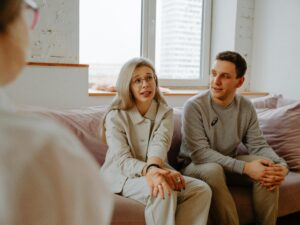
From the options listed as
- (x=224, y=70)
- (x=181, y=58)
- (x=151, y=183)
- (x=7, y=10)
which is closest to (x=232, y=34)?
(x=181, y=58)

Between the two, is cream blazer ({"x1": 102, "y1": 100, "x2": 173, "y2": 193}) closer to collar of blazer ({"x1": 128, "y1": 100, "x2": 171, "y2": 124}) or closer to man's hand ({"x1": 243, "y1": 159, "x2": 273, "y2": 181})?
collar of blazer ({"x1": 128, "y1": 100, "x2": 171, "y2": 124})

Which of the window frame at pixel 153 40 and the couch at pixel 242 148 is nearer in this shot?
the couch at pixel 242 148

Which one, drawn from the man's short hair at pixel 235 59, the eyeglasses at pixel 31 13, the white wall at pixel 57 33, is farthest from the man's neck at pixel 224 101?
the eyeglasses at pixel 31 13

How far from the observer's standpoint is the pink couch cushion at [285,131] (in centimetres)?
228

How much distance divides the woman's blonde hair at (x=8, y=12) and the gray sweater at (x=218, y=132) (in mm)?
1620

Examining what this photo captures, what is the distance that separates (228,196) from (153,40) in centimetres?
202

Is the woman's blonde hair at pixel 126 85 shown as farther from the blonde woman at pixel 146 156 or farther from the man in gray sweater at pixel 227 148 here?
the man in gray sweater at pixel 227 148

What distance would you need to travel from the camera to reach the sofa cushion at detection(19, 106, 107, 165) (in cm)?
199

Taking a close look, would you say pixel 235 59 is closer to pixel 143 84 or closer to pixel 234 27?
pixel 143 84

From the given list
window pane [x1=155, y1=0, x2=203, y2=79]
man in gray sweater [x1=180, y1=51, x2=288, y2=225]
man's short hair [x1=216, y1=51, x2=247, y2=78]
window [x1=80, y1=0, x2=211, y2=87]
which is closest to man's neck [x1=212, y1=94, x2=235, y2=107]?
man in gray sweater [x1=180, y1=51, x2=288, y2=225]

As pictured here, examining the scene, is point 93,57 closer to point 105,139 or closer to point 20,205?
point 105,139

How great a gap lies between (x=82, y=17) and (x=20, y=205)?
285cm

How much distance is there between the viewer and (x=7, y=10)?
40 centimetres

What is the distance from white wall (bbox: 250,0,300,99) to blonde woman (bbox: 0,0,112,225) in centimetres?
316
